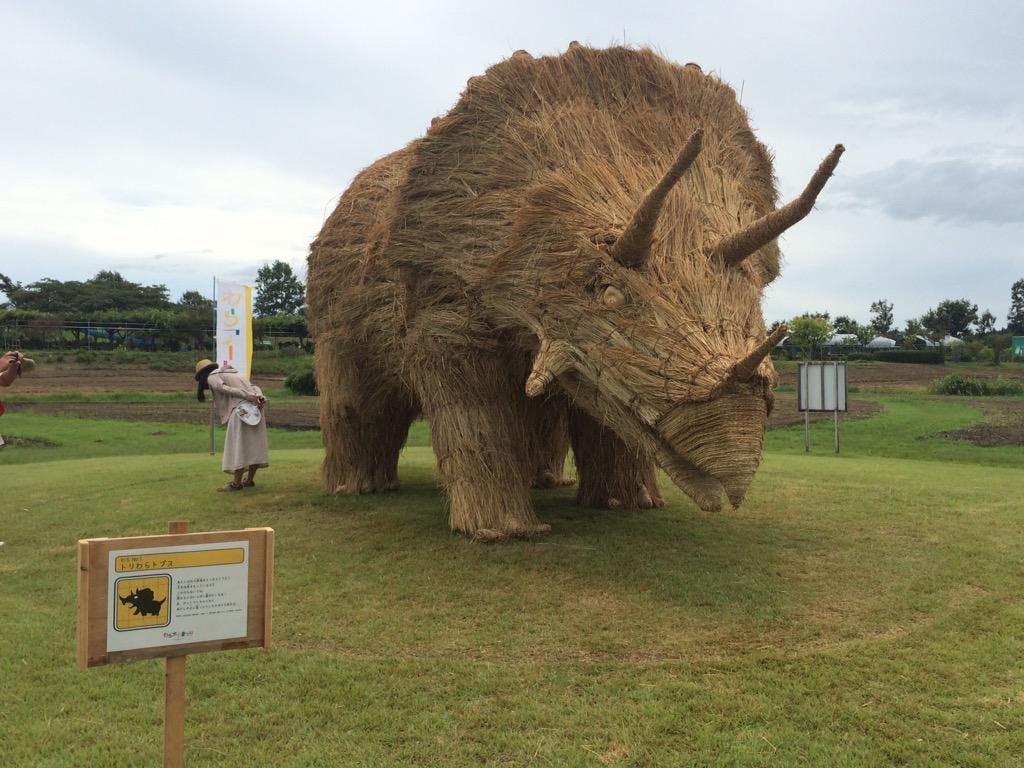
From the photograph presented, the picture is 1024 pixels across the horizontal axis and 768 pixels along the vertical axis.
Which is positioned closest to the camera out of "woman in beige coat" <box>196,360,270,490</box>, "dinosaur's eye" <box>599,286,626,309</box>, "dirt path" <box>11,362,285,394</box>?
"dinosaur's eye" <box>599,286,626,309</box>

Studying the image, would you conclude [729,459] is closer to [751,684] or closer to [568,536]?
[751,684]

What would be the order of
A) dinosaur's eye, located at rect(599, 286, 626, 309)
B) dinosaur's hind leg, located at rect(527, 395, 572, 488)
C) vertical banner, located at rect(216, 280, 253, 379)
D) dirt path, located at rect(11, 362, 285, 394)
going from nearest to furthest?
1. dinosaur's eye, located at rect(599, 286, 626, 309)
2. dinosaur's hind leg, located at rect(527, 395, 572, 488)
3. vertical banner, located at rect(216, 280, 253, 379)
4. dirt path, located at rect(11, 362, 285, 394)

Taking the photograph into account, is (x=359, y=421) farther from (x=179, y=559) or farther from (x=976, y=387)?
(x=976, y=387)

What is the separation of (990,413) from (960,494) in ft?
36.3

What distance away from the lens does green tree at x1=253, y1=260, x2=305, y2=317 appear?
156 ft

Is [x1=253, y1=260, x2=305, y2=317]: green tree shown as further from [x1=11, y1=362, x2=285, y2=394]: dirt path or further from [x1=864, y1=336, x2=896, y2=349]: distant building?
[x1=864, y1=336, x2=896, y2=349]: distant building

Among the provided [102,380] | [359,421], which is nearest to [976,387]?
[359,421]

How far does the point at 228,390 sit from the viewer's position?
336 inches

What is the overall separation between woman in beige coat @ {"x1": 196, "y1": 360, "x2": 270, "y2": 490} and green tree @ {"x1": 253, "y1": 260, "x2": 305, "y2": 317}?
131 ft

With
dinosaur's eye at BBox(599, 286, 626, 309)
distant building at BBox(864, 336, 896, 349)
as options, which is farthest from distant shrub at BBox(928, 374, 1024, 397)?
distant building at BBox(864, 336, 896, 349)

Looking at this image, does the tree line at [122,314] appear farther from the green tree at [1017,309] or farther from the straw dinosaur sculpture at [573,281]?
the green tree at [1017,309]

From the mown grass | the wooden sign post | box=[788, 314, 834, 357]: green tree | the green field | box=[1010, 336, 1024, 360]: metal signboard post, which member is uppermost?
box=[788, 314, 834, 357]: green tree

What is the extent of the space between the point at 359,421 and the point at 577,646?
449 cm

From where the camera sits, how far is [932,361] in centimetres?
3628
